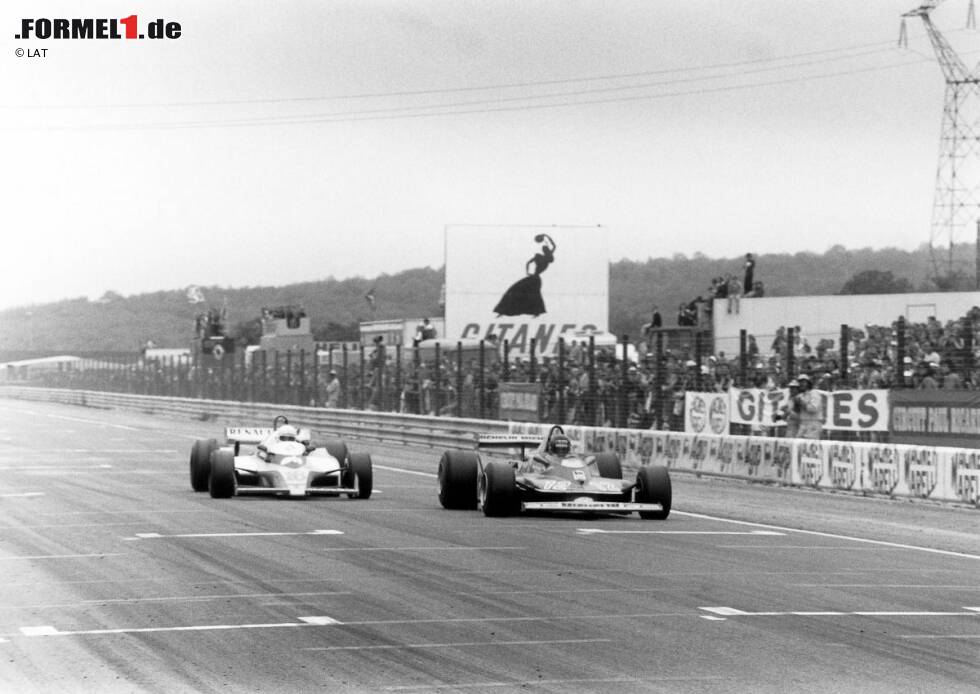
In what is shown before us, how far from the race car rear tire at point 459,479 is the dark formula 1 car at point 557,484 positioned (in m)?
0.01

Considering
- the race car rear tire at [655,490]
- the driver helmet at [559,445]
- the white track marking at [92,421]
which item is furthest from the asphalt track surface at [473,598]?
the white track marking at [92,421]

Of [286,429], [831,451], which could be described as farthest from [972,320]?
[286,429]

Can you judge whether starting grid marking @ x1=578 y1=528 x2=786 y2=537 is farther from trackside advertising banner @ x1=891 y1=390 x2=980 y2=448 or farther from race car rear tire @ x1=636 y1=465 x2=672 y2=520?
trackside advertising banner @ x1=891 y1=390 x2=980 y2=448

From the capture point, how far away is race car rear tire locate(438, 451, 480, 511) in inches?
760

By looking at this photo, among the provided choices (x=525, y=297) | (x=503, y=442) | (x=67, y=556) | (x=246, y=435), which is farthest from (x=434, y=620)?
(x=525, y=297)

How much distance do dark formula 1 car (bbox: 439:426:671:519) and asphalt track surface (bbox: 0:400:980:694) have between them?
225 mm

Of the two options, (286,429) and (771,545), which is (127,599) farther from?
(286,429)

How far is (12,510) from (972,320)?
13693 millimetres

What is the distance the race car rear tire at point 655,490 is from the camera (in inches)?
728

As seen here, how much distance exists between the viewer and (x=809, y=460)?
947 inches

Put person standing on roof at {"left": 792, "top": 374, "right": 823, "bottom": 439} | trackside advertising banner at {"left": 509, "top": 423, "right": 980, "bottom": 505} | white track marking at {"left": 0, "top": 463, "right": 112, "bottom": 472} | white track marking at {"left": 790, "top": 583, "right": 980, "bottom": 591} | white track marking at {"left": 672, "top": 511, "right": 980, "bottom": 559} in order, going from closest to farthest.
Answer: white track marking at {"left": 790, "top": 583, "right": 980, "bottom": 591}, white track marking at {"left": 672, "top": 511, "right": 980, "bottom": 559}, trackside advertising banner at {"left": 509, "top": 423, "right": 980, "bottom": 505}, person standing on roof at {"left": 792, "top": 374, "right": 823, "bottom": 439}, white track marking at {"left": 0, "top": 463, "right": 112, "bottom": 472}

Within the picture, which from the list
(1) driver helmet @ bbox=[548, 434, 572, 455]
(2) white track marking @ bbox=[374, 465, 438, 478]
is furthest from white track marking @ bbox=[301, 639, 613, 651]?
(2) white track marking @ bbox=[374, 465, 438, 478]

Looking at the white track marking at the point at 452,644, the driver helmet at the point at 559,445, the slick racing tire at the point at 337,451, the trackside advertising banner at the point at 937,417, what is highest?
the trackside advertising banner at the point at 937,417

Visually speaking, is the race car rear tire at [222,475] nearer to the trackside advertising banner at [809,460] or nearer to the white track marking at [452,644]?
the trackside advertising banner at [809,460]
